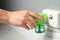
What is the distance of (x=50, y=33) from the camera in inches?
21.2

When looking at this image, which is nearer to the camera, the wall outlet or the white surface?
the wall outlet

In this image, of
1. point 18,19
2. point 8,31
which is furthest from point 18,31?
point 18,19

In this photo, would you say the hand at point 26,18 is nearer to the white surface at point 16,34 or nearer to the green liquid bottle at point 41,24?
the green liquid bottle at point 41,24

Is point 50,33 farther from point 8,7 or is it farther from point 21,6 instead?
point 8,7

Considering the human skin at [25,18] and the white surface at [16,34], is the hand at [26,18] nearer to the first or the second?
the human skin at [25,18]

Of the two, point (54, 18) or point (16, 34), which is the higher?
point (54, 18)

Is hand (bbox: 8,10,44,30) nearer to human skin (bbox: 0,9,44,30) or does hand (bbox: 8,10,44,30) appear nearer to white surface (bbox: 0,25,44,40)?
human skin (bbox: 0,9,44,30)

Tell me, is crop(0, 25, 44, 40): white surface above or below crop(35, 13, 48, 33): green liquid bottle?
below

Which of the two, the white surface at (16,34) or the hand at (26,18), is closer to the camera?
the hand at (26,18)

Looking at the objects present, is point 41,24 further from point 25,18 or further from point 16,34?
point 16,34

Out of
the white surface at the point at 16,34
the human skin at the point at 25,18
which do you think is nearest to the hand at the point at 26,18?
the human skin at the point at 25,18

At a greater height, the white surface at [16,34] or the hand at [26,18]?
the hand at [26,18]

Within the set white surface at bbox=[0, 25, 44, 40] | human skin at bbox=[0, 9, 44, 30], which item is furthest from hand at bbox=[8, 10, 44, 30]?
white surface at bbox=[0, 25, 44, 40]

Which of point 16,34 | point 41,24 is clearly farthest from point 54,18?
point 16,34
